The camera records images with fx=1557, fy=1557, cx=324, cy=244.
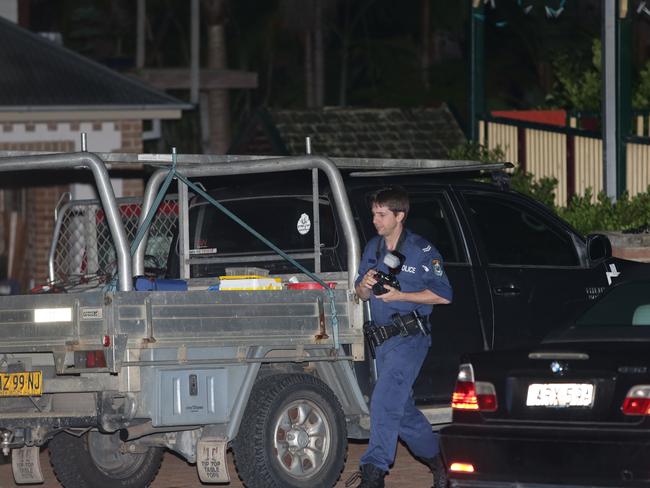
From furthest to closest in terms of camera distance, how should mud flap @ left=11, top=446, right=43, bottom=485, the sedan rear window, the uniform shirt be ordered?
mud flap @ left=11, top=446, right=43, bottom=485
the uniform shirt
the sedan rear window

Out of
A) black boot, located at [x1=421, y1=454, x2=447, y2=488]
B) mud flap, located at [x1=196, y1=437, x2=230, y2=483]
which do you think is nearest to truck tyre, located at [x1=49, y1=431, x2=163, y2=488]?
mud flap, located at [x1=196, y1=437, x2=230, y2=483]

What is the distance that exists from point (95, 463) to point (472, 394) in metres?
2.85

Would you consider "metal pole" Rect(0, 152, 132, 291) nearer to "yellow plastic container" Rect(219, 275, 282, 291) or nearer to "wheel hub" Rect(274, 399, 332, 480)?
"yellow plastic container" Rect(219, 275, 282, 291)

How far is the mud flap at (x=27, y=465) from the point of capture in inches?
380

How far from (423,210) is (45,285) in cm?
298

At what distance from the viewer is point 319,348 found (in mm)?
9250

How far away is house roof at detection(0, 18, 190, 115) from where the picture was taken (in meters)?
19.2

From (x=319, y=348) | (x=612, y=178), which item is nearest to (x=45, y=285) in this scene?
(x=319, y=348)

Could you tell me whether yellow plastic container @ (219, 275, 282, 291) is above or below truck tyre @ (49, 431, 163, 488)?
above

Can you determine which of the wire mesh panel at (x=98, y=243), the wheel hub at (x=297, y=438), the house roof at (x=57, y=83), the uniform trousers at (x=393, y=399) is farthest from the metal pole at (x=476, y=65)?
the wheel hub at (x=297, y=438)

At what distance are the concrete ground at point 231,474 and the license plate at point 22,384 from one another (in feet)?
5.68

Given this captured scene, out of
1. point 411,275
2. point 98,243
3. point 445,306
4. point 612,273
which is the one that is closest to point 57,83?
point 98,243

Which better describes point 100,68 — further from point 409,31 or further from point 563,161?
point 409,31

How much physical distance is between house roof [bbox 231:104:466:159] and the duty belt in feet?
33.5
